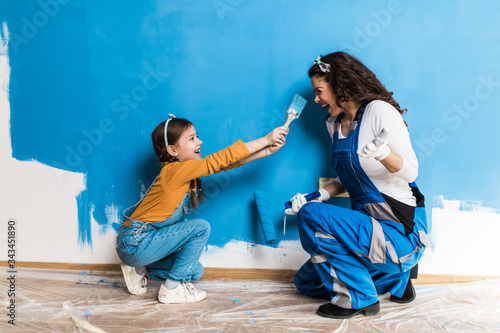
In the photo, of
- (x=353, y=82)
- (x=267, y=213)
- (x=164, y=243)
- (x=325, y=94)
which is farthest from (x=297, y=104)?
(x=164, y=243)

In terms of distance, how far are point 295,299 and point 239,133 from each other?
758 mm

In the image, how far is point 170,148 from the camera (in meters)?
1.72

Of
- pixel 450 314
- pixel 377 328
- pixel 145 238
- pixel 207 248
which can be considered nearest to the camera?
pixel 377 328

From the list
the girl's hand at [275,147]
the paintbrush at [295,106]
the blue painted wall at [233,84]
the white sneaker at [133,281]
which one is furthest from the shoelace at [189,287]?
the paintbrush at [295,106]

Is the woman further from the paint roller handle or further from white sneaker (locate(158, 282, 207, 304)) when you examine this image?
white sneaker (locate(158, 282, 207, 304))

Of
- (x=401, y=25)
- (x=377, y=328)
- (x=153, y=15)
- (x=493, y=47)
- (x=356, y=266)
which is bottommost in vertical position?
(x=377, y=328)

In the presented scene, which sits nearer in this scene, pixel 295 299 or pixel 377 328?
pixel 377 328

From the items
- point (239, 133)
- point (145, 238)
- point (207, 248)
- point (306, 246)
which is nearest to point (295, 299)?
point (306, 246)

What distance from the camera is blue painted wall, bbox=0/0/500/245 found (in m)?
1.83

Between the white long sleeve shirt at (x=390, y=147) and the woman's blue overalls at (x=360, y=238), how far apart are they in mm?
27

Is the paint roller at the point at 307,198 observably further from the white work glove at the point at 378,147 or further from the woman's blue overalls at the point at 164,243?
the white work glove at the point at 378,147

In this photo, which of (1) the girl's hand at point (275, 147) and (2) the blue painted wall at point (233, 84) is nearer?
(1) the girl's hand at point (275, 147)

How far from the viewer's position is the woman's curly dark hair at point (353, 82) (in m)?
1.59

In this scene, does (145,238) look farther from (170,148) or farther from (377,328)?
(377,328)
